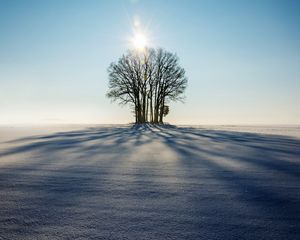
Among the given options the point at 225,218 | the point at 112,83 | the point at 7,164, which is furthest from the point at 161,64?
the point at 225,218

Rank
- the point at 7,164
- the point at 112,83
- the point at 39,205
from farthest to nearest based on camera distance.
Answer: the point at 112,83 → the point at 7,164 → the point at 39,205

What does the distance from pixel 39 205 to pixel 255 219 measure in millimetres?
2212

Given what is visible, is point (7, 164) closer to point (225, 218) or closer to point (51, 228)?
point (51, 228)

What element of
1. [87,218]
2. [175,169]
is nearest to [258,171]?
[175,169]

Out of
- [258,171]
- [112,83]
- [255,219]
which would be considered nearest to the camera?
[255,219]

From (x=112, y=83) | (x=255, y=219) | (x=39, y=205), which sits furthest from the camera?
(x=112, y=83)

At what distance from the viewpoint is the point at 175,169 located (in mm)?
4250

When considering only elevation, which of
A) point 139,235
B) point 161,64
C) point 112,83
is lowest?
point 139,235

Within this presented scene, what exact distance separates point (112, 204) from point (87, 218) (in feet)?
1.33

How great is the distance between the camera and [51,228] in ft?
6.13

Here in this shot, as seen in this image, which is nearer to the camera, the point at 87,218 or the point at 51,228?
the point at 51,228

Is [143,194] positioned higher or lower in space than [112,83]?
lower

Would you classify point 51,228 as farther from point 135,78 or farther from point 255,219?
point 135,78

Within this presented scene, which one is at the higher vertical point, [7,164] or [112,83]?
[112,83]
